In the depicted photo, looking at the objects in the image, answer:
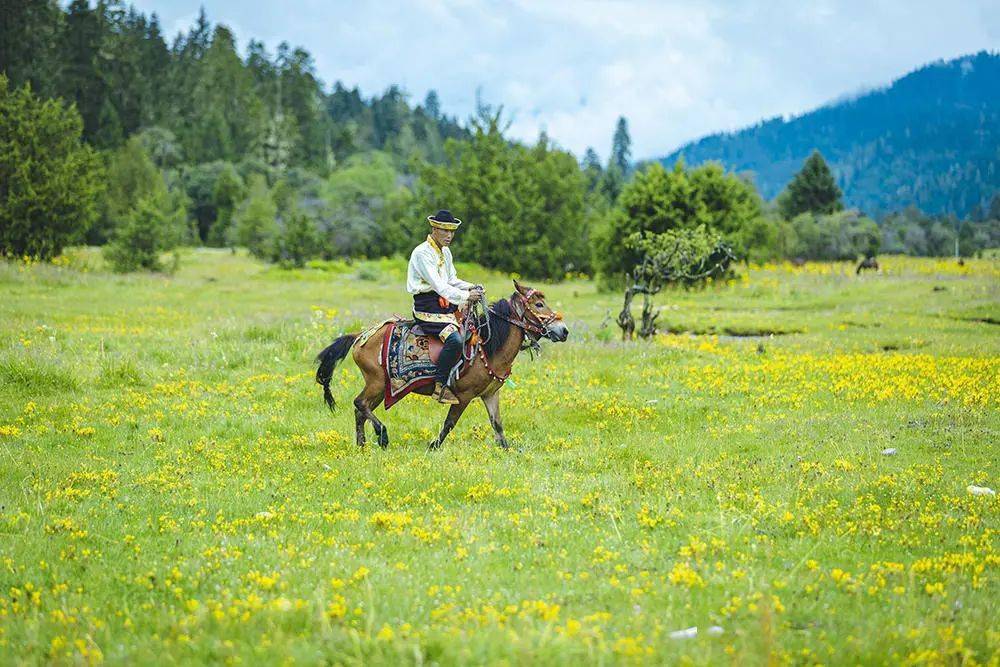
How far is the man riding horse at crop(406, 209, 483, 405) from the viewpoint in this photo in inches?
428

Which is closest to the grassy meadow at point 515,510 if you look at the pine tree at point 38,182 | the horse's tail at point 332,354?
the horse's tail at point 332,354

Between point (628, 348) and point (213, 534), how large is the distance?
13.0 metres

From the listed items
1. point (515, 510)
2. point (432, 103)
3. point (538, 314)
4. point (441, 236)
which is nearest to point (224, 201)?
point (441, 236)

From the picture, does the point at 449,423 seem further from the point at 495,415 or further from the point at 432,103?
the point at 432,103

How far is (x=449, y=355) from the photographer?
1115 cm

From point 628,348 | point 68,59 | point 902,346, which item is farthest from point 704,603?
point 68,59

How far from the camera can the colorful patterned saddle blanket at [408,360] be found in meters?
11.4

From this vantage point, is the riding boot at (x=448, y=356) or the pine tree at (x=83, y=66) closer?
the riding boot at (x=448, y=356)

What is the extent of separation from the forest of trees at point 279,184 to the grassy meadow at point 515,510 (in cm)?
1461

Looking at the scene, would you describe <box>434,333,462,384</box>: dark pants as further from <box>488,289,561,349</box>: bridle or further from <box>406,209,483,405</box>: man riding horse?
<box>488,289,561,349</box>: bridle

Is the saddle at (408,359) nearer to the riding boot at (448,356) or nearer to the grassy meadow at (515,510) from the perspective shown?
the riding boot at (448,356)

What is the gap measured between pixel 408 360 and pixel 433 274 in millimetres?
1419

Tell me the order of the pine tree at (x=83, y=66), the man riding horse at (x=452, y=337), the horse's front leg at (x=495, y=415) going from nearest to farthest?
the man riding horse at (x=452, y=337)
the horse's front leg at (x=495, y=415)
the pine tree at (x=83, y=66)

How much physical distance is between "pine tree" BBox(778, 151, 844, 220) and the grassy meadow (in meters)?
66.9
